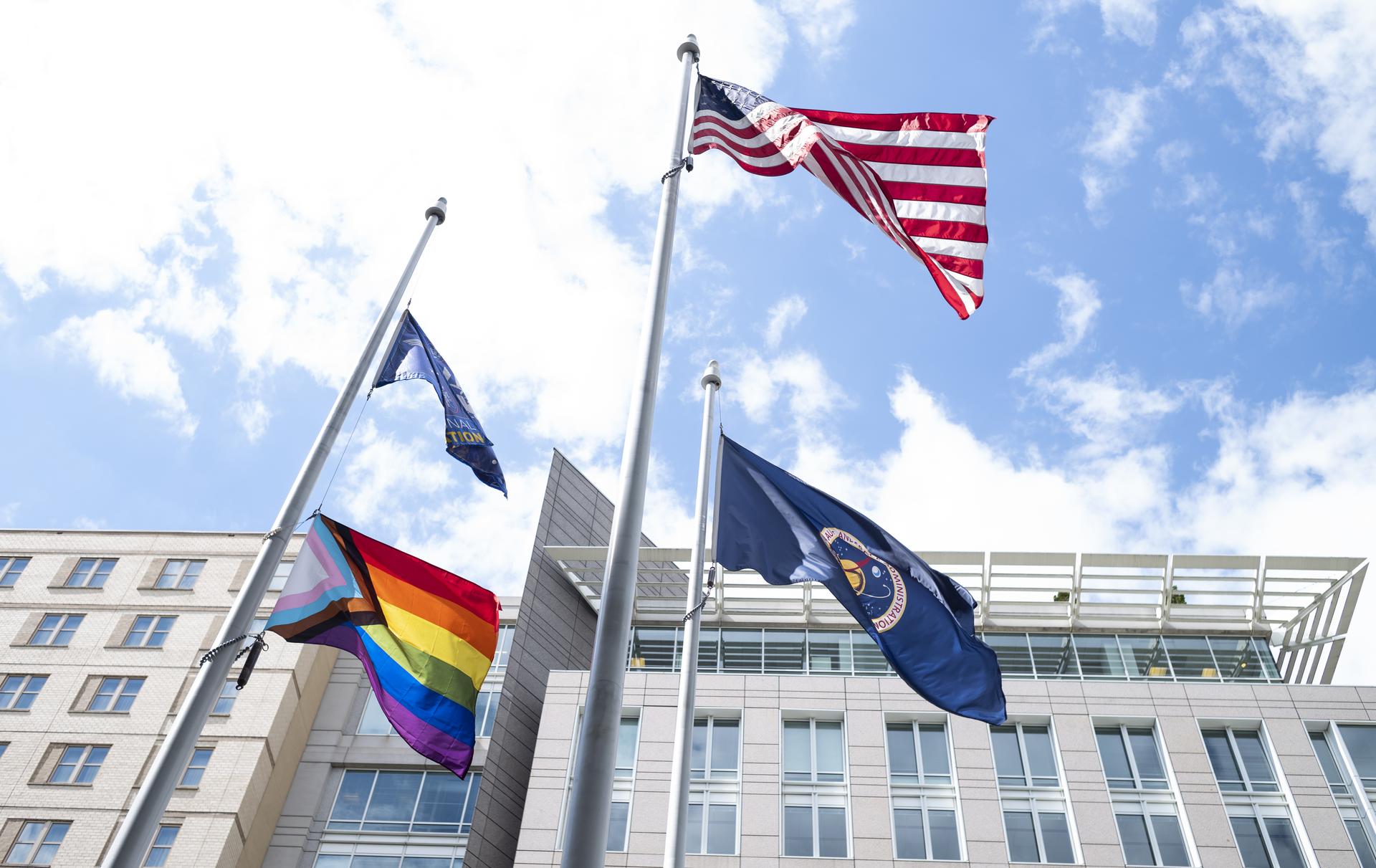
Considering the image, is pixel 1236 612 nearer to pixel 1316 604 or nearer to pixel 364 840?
pixel 1316 604

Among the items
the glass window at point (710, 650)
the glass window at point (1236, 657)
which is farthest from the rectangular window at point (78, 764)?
the glass window at point (1236, 657)

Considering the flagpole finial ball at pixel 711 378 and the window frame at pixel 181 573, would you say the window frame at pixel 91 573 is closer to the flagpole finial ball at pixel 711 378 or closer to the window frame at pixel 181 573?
the window frame at pixel 181 573

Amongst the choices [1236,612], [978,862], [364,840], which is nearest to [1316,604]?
[1236,612]

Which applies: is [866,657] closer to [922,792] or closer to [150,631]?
[922,792]

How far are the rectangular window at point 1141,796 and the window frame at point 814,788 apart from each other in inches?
304

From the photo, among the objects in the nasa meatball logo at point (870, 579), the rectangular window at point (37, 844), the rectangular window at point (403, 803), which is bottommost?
the nasa meatball logo at point (870, 579)

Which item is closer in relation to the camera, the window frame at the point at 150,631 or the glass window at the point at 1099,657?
the window frame at the point at 150,631

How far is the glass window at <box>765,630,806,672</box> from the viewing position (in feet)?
130

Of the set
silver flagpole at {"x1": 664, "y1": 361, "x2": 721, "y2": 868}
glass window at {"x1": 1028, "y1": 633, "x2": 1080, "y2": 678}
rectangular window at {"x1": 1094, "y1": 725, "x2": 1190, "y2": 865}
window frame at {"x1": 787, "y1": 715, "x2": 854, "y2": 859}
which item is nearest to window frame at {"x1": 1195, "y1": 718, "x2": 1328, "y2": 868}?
rectangular window at {"x1": 1094, "y1": 725, "x2": 1190, "y2": 865}

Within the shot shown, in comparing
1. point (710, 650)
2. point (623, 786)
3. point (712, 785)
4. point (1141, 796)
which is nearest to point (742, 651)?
point (710, 650)

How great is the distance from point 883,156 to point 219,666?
10202 mm

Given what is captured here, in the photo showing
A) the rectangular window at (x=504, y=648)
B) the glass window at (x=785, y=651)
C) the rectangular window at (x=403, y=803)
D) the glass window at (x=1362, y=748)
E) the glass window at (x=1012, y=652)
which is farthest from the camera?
the glass window at (x=785, y=651)

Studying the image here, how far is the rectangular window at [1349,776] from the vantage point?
31.4 metres

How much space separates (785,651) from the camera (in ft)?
132
